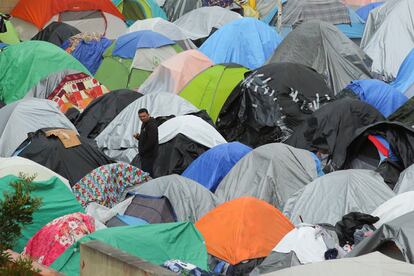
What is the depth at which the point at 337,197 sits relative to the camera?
1431 centimetres

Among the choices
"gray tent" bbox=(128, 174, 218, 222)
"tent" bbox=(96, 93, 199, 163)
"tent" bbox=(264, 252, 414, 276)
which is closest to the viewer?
"tent" bbox=(264, 252, 414, 276)

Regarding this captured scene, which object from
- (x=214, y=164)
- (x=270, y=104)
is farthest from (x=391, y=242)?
(x=270, y=104)

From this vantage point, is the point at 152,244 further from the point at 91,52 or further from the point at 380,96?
the point at 91,52

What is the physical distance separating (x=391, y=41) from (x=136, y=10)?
9.02 m

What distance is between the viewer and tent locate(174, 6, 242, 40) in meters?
28.2

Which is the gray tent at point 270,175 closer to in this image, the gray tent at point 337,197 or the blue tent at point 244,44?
the gray tent at point 337,197

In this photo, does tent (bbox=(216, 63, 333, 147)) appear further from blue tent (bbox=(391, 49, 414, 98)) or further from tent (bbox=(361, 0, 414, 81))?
tent (bbox=(361, 0, 414, 81))

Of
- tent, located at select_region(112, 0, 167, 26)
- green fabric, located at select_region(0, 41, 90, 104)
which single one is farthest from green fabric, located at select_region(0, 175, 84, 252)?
tent, located at select_region(112, 0, 167, 26)

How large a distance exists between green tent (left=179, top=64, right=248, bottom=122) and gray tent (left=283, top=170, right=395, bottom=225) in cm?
625

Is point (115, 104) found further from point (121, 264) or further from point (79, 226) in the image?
point (121, 264)

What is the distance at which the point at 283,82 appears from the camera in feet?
65.1

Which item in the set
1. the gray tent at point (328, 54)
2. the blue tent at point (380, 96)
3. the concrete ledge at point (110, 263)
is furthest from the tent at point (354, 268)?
the gray tent at point (328, 54)

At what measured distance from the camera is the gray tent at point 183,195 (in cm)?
1448

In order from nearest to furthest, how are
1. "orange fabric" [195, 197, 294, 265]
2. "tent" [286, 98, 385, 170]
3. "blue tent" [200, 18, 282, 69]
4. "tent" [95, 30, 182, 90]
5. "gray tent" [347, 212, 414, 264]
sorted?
"gray tent" [347, 212, 414, 264] < "orange fabric" [195, 197, 294, 265] < "tent" [286, 98, 385, 170] < "tent" [95, 30, 182, 90] < "blue tent" [200, 18, 282, 69]
